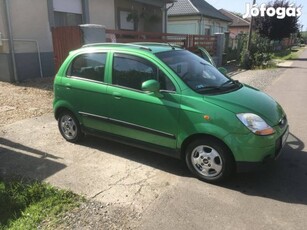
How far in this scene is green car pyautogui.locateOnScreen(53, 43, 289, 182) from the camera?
149 inches

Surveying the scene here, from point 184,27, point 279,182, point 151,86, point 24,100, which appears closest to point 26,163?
point 151,86

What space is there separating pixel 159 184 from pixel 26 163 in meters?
2.01

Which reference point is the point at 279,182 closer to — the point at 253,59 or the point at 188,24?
the point at 253,59

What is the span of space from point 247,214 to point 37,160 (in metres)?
3.05

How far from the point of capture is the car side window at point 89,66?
4.79 m

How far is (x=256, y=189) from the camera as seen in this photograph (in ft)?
12.8

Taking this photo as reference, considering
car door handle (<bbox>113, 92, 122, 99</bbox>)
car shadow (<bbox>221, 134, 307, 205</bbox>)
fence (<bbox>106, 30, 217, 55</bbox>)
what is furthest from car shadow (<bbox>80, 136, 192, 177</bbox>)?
fence (<bbox>106, 30, 217, 55</bbox>)

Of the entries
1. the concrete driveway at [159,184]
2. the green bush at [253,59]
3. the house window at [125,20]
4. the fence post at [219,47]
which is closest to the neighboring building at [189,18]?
the green bush at [253,59]

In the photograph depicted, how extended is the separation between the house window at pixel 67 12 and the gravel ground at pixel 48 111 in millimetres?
→ 2824

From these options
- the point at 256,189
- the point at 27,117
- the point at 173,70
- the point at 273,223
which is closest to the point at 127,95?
the point at 173,70

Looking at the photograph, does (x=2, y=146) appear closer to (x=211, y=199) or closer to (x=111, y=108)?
(x=111, y=108)

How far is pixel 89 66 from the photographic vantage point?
16.3 ft

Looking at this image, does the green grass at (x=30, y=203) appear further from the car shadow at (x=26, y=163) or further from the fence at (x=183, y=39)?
the fence at (x=183, y=39)

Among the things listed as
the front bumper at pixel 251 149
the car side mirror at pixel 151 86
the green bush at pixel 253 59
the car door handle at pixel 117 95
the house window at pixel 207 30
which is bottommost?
the green bush at pixel 253 59
